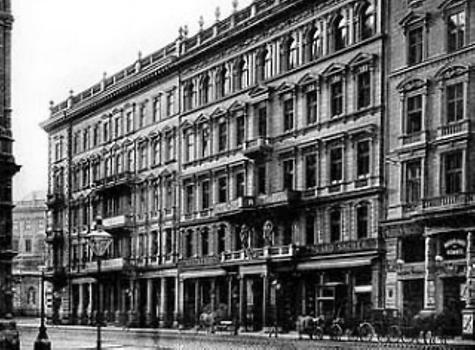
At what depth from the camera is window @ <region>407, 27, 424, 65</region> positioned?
128 feet

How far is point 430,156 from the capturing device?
38344mm

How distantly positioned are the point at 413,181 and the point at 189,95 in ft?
63.3

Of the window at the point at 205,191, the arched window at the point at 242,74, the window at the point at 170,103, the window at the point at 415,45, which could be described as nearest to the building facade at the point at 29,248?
the window at the point at 170,103

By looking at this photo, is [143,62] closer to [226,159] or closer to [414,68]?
[226,159]

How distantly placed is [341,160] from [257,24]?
28.8 feet

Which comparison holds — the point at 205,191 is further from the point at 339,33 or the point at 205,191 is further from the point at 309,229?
the point at 339,33

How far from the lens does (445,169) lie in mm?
37688

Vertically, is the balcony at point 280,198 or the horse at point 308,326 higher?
the balcony at point 280,198

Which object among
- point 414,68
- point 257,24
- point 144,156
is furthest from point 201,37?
point 414,68

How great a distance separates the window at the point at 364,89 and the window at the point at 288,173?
5565mm

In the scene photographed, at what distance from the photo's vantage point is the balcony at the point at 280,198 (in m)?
47.0

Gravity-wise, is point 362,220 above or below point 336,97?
below

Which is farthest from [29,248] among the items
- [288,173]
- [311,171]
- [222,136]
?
[311,171]

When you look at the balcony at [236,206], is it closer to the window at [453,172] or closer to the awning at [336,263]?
the awning at [336,263]
